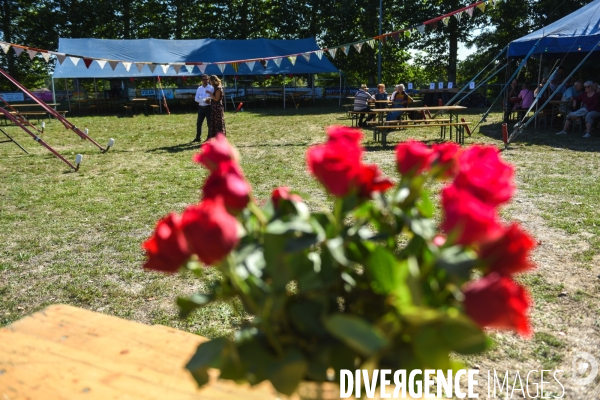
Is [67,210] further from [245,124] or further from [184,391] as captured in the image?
[245,124]

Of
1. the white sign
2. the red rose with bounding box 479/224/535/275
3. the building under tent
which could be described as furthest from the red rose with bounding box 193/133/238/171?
the white sign

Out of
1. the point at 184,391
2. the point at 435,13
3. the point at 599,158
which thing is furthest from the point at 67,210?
the point at 435,13

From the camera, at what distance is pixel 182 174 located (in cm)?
755

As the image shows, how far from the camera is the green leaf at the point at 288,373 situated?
2.01 feet

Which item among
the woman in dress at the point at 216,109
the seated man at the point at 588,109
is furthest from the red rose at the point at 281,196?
the seated man at the point at 588,109

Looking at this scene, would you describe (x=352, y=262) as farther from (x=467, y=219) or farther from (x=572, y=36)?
(x=572, y=36)

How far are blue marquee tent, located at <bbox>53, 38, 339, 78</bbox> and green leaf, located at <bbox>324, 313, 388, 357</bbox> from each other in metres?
19.1

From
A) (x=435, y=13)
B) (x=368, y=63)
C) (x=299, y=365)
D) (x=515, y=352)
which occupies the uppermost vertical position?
(x=435, y=13)

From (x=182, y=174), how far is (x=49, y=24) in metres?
26.1

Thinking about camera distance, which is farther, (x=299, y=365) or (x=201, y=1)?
(x=201, y=1)

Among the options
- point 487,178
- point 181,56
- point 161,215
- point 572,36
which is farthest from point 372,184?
point 181,56

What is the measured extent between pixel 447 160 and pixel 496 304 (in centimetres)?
26

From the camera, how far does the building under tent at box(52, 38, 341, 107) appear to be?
19.1m

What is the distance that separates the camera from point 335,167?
60cm
